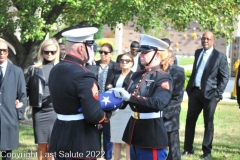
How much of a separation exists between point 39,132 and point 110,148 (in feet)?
5.72

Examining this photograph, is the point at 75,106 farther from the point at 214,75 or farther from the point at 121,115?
the point at 214,75

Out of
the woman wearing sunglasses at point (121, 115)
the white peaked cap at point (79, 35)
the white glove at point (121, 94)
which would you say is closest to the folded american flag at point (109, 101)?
the white glove at point (121, 94)

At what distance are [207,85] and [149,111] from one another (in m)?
3.67

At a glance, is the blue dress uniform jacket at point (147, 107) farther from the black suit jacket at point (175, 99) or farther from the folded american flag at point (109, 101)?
the black suit jacket at point (175, 99)

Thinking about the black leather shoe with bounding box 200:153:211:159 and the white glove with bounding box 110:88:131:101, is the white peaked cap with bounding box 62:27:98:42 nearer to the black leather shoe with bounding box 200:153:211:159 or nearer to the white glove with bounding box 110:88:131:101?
the white glove with bounding box 110:88:131:101

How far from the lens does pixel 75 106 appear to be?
5070 millimetres

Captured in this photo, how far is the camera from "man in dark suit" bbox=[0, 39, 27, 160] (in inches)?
284

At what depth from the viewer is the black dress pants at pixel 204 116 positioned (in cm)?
948

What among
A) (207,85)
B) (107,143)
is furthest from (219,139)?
(107,143)

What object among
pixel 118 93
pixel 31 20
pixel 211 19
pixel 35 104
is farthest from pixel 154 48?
pixel 211 19

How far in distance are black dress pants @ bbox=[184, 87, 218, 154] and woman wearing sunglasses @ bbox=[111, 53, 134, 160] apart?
4.65 feet

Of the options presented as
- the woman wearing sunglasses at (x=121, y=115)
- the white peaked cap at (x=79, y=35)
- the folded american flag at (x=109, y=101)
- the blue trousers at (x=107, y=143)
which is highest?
the white peaked cap at (x=79, y=35)

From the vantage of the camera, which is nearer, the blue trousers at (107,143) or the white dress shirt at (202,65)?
the blue trousers at (107,143)

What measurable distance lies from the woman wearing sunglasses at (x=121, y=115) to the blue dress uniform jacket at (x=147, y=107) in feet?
8.73
